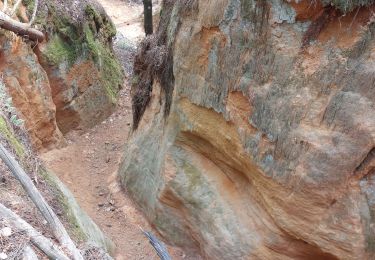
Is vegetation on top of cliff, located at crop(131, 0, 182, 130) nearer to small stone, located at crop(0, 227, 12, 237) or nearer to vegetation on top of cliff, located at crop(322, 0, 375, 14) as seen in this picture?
vegetation on top of cliff, located at crop(322, 0, 375, 14)

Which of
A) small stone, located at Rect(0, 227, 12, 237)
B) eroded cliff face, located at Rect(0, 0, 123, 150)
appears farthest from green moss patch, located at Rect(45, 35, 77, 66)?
small stone, located at Rect(0, 227, 12, 237)

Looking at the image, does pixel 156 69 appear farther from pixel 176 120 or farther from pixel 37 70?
pixel 37 70

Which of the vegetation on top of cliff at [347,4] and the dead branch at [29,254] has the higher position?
the vegetation on top of cliff at [347,4]

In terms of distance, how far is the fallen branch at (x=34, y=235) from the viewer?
4.41m

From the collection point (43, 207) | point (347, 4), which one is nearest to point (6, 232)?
point (43, 207)

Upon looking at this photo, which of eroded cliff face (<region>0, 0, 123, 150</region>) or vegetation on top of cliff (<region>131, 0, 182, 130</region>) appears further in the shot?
eroded cliff face (<region>0, 0, 123, 150</region>)

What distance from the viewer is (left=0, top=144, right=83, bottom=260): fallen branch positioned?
4906mm

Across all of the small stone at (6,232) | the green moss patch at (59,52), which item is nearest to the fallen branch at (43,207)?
the small stone at (6,232)

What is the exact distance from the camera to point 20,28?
9070 millimetres

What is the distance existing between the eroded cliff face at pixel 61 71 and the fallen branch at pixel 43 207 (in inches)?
174

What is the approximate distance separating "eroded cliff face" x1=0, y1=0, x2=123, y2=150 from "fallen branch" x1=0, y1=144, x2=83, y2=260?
4.42 m

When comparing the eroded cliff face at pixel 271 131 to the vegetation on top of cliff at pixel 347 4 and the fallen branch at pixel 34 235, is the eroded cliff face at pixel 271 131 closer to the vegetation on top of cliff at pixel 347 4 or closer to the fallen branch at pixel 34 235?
the vegetation on top of cliff at pixel 347 4

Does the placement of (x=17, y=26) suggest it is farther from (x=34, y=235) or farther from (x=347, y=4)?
(x=347, y=4)

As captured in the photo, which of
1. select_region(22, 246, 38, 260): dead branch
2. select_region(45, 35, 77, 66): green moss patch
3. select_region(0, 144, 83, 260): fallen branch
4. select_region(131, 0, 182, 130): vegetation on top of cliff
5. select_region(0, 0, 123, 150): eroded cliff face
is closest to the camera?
select_region(22, 246, 38, 260): dead branch
